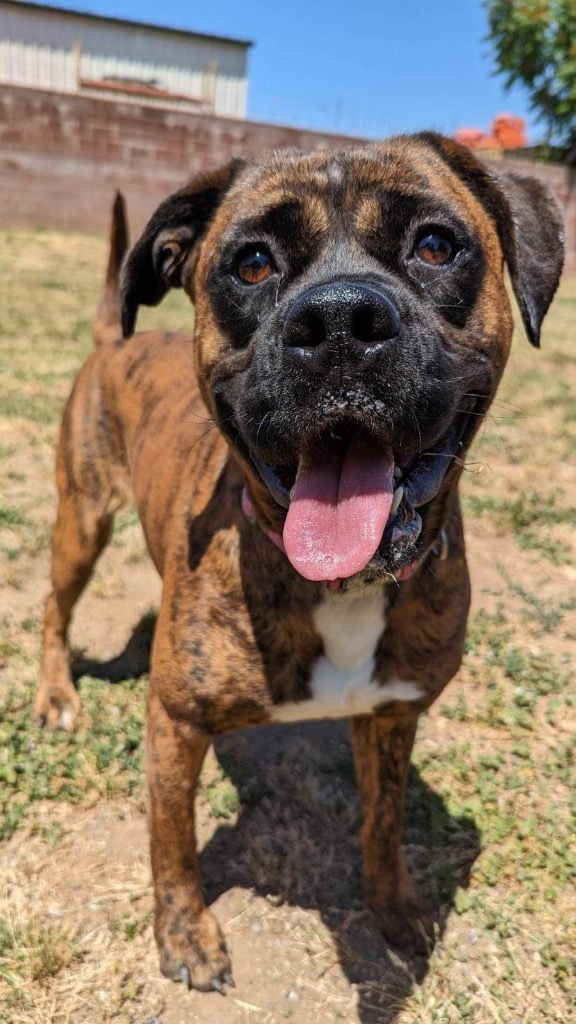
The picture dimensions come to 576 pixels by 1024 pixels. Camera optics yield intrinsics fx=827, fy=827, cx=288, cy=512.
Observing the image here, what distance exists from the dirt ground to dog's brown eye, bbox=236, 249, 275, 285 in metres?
1.16

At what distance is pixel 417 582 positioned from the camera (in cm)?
219

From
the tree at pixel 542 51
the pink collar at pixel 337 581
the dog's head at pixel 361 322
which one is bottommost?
the pink collar at pixel 337 581

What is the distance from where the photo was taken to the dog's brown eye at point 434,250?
196 centimetres

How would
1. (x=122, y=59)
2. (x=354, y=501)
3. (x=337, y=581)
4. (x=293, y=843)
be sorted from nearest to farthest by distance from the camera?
(x=354, y=501) < (x=337, y=581) < (x=293, y=843) < (x=122, y=59)

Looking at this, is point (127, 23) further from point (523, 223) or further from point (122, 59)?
point (523, 223)

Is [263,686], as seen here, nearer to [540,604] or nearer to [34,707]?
[34,707]

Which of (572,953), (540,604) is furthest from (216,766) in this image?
(540,604)

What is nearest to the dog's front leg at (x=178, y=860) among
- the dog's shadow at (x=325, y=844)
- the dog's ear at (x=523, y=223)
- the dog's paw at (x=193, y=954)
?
the dog's paw at (x=193, y=954)

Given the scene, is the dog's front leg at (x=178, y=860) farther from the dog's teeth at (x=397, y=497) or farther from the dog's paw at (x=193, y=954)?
the dog's teeth at (x=397, y=497)

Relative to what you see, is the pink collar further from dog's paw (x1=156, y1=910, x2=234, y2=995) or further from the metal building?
the metal building

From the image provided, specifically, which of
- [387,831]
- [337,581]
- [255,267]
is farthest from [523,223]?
[387,831]

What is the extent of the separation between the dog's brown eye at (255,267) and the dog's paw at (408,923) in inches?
75.6

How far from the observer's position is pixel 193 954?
2352 mm

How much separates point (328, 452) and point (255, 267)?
52 cm
